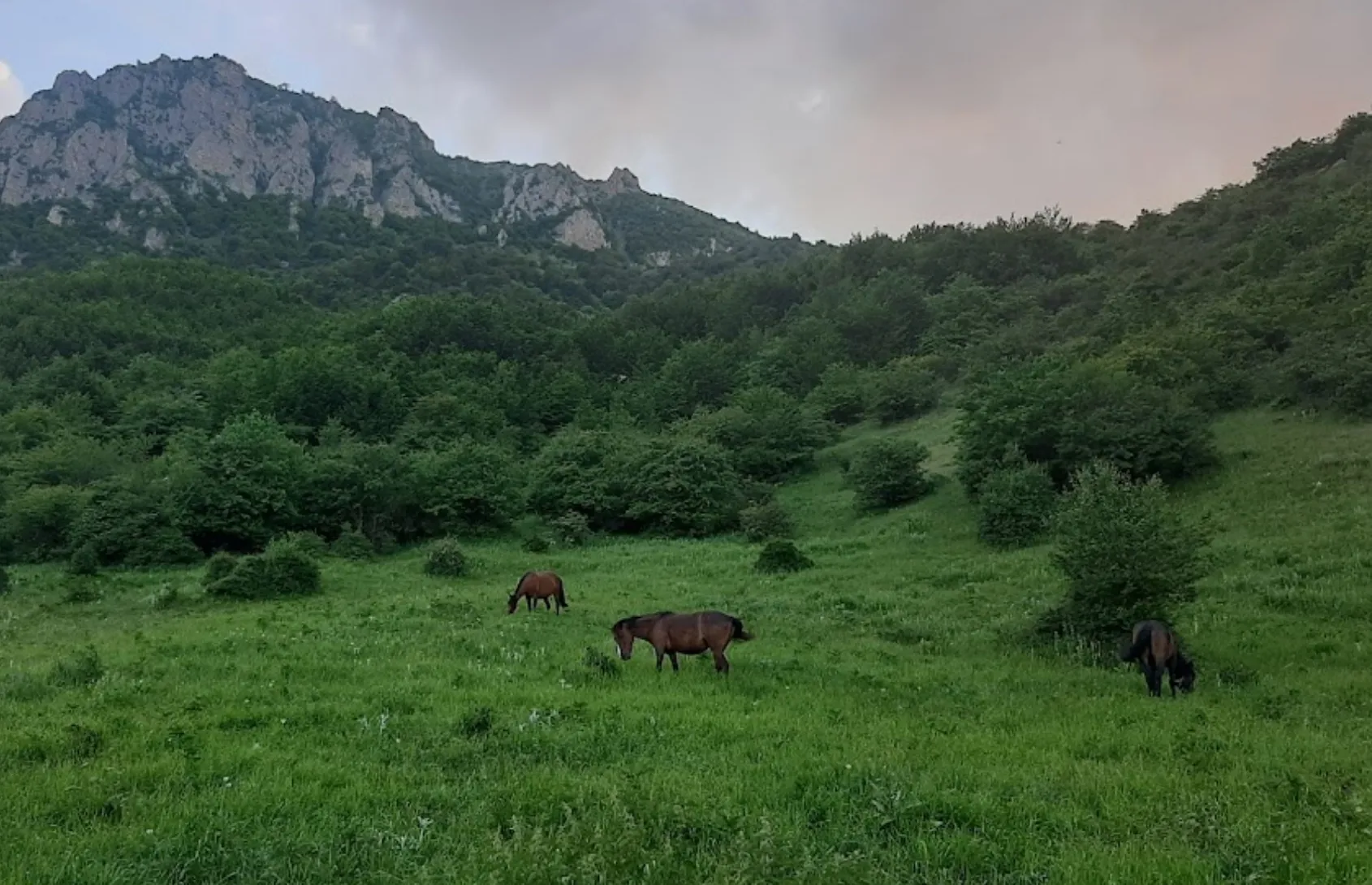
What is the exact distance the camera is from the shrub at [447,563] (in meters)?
32.1

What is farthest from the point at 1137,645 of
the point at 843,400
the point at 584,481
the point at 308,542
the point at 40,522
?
the point at 843,400

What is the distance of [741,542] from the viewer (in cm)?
3981

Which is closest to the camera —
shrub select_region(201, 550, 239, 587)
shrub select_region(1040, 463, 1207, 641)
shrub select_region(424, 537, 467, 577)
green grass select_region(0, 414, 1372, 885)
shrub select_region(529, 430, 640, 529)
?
green grass select_region(0, 414, 1372, 885)

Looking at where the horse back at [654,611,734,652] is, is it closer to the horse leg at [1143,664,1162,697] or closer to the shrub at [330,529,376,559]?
the horse leg at [1143,664,1162,697]

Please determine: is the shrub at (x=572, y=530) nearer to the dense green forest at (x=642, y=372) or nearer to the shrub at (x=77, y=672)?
the dense green forest at (x=642, y=372)

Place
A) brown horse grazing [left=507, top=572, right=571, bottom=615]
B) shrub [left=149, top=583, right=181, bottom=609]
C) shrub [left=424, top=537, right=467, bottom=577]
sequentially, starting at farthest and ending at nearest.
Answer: shrub [left=424, top=537, right=467, bottom=577] → shrub [left=149, top=583, right=181, bottom=609] → brown horse grazing [left=507, top=572, right=571, bottom=615]

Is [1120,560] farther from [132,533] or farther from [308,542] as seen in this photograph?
[132,533]

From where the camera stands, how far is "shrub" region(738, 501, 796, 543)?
40.4 meters

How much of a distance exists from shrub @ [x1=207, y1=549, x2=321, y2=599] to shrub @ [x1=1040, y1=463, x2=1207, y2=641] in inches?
906

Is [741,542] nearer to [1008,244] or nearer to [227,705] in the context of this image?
[227,705]

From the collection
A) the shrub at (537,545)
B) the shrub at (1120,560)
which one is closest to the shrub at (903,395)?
the shrub at (537,545)

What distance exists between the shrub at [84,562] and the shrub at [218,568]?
924 cm

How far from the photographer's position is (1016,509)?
100 feet

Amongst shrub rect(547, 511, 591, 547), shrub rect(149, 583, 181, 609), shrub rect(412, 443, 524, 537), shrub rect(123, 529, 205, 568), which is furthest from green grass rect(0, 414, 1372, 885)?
shrub rect(412, 443, 524, 537)
